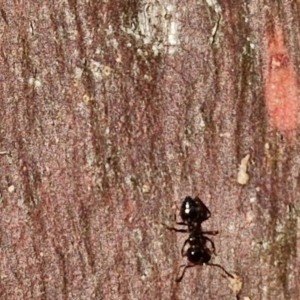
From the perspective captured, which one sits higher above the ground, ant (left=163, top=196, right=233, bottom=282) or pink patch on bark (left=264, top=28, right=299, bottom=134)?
pink patch on bark (left=264, top=28, right=299, bottom=134)

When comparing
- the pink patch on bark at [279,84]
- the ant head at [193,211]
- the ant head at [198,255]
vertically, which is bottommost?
the ant head at [198,255]

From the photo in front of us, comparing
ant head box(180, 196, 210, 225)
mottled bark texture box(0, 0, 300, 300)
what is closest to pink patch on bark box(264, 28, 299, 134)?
mottled bark texture box(0, 0, 300, 300)

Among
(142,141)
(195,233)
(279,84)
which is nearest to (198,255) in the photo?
(195,233)

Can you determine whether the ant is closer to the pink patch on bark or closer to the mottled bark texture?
the mottled bark texture

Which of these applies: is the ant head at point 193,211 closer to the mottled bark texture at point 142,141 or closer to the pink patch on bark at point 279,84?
the mottled bark texture at point 142,141

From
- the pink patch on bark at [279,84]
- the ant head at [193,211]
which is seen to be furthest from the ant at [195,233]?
the pink patch on bark at [279,84]

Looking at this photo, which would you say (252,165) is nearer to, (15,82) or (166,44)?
(166,44)

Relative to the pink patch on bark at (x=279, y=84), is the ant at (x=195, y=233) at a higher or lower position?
lower

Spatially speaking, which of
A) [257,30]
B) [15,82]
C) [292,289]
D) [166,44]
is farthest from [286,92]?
[15,82]
